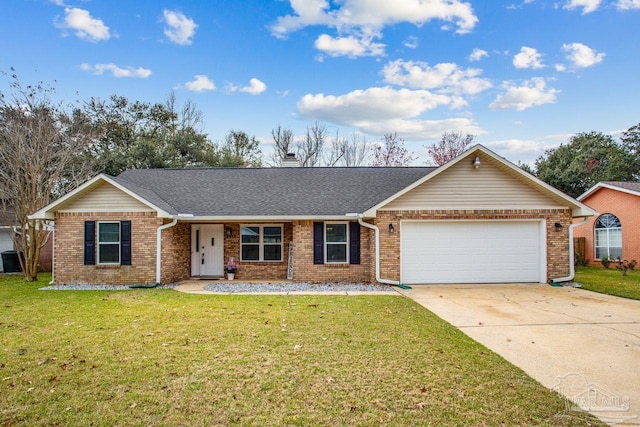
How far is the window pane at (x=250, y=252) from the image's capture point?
1363 centimetres

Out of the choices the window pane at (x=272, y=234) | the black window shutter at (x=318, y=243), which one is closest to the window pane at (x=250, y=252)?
the window pane at (x=272, y=234)

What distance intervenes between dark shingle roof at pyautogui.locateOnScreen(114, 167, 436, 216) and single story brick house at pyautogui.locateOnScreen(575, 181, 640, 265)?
31.7 feet

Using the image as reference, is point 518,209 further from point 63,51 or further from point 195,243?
point 63,51

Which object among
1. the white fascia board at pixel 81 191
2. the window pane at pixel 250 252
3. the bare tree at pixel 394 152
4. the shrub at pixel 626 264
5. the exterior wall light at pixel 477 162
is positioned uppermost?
the bare tree at pixel 394 152

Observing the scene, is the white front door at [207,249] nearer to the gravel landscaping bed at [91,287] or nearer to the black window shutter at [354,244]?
the gravel landscaping bed at [91,287]

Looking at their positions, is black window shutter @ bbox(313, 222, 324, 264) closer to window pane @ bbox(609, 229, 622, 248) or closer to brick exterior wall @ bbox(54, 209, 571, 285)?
brick exterior wall @ bbox(54, 209, 571, 285)

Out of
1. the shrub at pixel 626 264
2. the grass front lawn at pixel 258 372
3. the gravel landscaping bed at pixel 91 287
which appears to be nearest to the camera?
the grass front lawn at pixel 258 372

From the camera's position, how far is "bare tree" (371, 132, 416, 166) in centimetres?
3256

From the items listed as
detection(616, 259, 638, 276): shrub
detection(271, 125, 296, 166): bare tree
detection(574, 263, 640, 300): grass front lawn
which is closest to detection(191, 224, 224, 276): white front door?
detection(574, 263, 640, 300): grass front lawn

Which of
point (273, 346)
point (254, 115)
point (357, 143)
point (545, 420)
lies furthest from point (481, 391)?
point (357, 143)

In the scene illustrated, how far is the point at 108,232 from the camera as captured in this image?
11.9 meters

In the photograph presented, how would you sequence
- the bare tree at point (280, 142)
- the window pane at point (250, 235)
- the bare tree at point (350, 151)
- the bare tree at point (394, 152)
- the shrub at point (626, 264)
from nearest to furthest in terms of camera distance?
the window pane at point (250, 235), the shrub at point (626, 264), the bare tree at point (394, 152), the bare tree at point (350, 151), the bare tree at point (280, 142)

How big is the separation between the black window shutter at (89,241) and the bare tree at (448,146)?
2845cm

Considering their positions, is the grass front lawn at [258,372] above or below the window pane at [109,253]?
below
